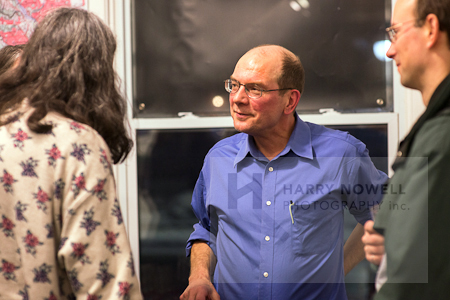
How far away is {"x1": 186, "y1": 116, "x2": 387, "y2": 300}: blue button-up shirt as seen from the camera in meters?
1.44

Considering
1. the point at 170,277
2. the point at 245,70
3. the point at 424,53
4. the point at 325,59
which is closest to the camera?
the point at 424,53

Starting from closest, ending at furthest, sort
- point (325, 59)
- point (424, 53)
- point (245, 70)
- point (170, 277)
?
point (424, 53)
point (245, 70)
point (325, 59)
point (170, 277)

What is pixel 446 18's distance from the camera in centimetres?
91

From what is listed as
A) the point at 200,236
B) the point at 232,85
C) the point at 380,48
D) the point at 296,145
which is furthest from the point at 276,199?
the point at 380,48

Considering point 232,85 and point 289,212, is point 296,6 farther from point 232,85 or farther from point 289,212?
point 289,212

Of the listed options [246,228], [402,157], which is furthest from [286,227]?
[402,157]

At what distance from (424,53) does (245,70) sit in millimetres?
752

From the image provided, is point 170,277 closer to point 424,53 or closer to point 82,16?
point 82,16

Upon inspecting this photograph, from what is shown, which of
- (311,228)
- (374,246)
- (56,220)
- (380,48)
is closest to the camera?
(56,220)

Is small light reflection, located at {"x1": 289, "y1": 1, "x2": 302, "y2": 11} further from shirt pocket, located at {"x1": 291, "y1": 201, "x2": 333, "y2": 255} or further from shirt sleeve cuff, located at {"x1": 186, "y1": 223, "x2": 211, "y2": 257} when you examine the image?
shirt sleeve cuff, located at {"x1": 186, "y1": 223, "x2": 211, "y2": 257}

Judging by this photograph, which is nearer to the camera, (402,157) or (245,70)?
(402,157)

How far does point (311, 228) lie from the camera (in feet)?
4.79

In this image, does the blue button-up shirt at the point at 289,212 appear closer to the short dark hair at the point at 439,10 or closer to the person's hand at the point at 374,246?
the person's hand at the point at 374,246

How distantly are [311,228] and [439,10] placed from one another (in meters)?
0.85
